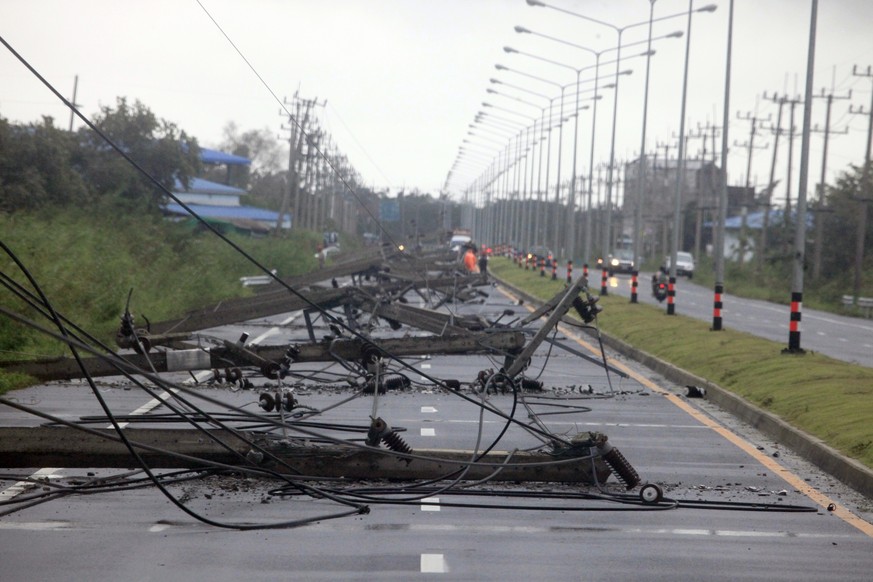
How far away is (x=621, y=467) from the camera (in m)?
9.91

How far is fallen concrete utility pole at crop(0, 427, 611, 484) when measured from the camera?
914cm

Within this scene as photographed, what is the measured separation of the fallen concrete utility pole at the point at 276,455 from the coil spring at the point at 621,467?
0.15 meters

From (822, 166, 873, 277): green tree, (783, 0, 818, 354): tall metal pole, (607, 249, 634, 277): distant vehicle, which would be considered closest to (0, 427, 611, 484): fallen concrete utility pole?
(783, 0, 818, 354): tall metal pole

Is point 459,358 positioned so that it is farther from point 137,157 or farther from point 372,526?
point 137,157

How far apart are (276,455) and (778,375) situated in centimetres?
1008

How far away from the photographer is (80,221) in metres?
38.3

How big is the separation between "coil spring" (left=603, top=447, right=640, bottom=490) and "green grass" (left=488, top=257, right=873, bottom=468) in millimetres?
2347

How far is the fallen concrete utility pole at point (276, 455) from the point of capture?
9141 millimetres

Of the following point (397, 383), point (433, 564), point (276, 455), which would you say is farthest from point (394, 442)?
point (397, 383)

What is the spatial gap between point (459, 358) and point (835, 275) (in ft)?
186

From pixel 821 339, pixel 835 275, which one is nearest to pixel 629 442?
pixel 821 339

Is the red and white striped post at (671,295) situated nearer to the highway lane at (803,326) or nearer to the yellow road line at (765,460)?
the highway lane at (803,326)

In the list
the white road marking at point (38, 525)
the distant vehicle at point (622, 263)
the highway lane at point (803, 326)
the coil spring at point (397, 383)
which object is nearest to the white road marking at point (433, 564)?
the white road marking at point (38, 525)

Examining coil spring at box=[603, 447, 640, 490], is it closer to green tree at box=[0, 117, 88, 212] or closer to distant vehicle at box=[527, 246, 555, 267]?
green tree at box=[0, 117, 88, 212]
